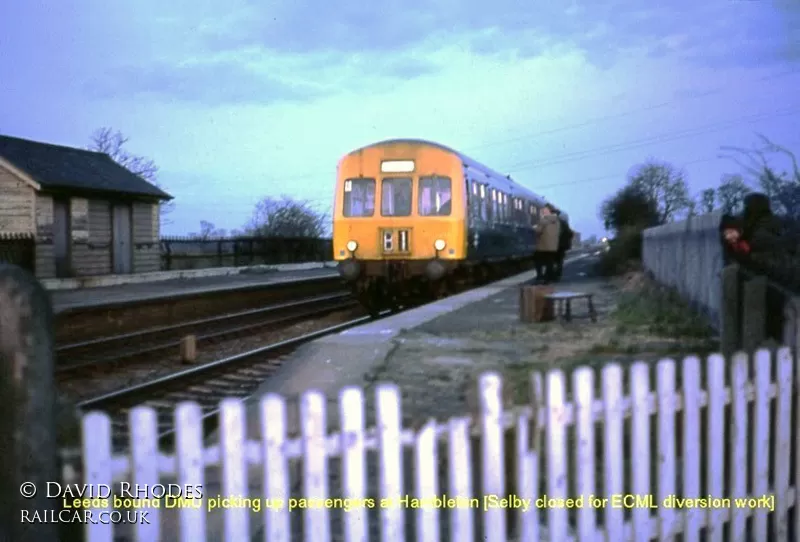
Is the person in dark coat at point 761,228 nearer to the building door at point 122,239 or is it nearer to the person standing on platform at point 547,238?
the person standing on platform at point 547,238

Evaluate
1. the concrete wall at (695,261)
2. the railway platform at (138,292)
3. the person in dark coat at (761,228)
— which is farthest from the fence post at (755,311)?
the railway platform at (138,292)

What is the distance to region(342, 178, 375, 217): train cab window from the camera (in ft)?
54.1

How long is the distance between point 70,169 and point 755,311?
22.6 metres

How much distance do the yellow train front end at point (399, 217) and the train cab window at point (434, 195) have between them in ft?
0.06

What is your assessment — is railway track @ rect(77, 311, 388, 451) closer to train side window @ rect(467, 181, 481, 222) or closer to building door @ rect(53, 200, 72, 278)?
train side window @ rect(467, 181, 481, 222)

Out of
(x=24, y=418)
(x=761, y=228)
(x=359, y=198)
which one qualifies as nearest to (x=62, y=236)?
(x=359, y=198)

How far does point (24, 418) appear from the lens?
2605 mm

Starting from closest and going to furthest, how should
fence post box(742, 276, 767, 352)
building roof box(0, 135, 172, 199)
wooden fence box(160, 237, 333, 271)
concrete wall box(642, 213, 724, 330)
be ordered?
fence post box(742, 276, 767, 352)
concrete wall box(642, 213, 724, 330)
building roof box(0, 135, 172, 199)
wooden fence box(160, 237, 333, 271)

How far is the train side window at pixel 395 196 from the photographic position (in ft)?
53.4

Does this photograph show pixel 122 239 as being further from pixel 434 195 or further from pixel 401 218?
pixel 434 195

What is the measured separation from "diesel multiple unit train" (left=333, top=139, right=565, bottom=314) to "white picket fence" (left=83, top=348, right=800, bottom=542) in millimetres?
11595

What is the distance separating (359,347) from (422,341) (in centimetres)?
82

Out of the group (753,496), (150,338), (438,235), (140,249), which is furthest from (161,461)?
(140,249)

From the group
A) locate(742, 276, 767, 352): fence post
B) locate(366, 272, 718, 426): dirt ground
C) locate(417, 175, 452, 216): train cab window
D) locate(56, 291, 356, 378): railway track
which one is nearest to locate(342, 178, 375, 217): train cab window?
locate(417, 175, 452, 216): train cab window
